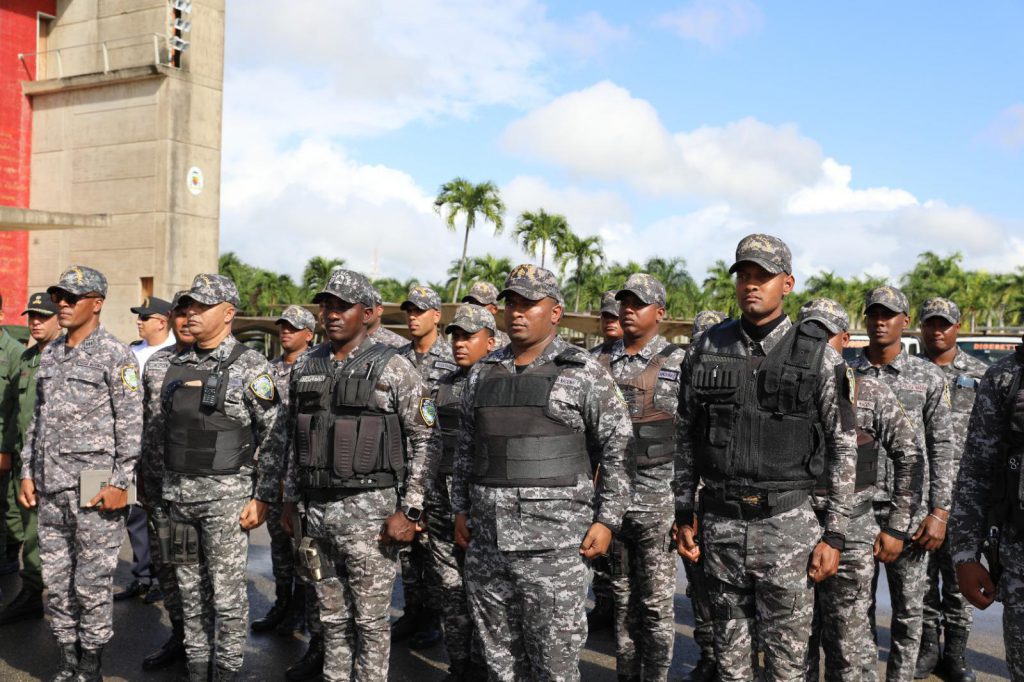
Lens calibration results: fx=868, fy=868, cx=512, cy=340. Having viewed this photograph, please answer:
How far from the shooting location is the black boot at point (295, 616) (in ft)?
19.6

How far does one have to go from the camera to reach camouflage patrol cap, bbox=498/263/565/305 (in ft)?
12.5

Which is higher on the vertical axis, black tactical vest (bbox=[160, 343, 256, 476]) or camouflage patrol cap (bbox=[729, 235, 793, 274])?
camouflage patrol cap (bbox=[729, 235, 793, 274])

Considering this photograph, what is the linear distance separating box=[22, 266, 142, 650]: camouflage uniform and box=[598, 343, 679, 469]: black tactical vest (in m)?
2.76

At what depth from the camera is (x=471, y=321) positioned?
5090mm

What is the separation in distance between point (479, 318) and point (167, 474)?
76.2 inches

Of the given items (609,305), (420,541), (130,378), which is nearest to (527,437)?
(420,541)


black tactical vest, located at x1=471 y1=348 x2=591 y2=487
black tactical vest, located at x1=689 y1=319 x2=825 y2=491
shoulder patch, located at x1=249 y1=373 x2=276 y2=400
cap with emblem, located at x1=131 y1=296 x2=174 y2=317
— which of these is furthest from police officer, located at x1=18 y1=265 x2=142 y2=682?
black tactical vest, located at x1=689 y1=319 x2=825 y2=491

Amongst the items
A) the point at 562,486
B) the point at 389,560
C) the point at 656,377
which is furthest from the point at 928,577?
the point at 389,560

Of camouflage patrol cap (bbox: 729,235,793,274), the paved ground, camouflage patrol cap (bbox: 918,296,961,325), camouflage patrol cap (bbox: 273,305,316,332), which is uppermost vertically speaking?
camouflage patrol cap (bbox: 729,235,793,274)

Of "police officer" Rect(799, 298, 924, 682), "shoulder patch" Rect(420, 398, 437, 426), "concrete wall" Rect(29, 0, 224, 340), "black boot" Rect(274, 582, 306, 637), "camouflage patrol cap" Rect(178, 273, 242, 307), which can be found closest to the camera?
"police officer" Rect(799, 298, 924, 682)

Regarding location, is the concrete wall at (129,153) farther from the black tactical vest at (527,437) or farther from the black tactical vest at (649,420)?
the black tactical vest at (527,437)

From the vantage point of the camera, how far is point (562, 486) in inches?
144

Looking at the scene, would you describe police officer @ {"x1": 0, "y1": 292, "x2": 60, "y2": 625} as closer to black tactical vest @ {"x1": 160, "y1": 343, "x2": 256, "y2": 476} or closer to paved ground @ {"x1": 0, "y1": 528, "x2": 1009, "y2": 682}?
paved ground @ {"x1": 0, "y1": 528, "x2": 1009, "y2": 682}

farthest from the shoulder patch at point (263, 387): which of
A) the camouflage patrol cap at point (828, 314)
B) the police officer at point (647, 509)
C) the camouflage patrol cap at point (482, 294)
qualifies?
the camouflage patrol cap at point (828, 314)
